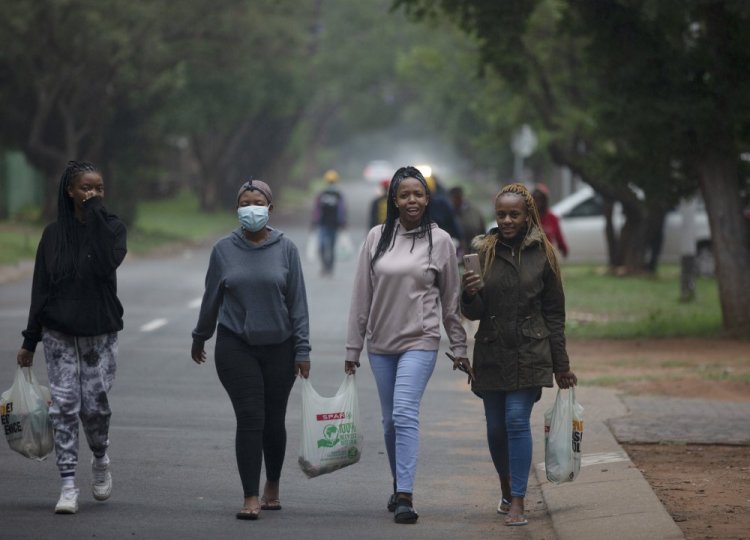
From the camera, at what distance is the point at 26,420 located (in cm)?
764

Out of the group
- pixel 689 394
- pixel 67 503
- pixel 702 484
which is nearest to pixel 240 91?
pixel 689 394

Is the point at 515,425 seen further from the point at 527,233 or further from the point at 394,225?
the point at 394,225

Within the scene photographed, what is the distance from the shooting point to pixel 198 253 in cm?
3444

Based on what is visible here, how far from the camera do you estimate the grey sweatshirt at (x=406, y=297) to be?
7438 millimetres

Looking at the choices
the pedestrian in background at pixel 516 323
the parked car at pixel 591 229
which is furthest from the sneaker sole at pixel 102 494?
the parked car at pixel 591 229

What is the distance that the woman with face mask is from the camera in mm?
7375

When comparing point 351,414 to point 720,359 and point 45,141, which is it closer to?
point 720,359

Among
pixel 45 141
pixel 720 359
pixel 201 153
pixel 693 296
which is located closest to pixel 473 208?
pixel 720 359

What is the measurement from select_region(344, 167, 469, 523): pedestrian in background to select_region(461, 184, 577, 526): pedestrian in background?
0.20 meters

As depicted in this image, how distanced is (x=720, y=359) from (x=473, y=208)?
12.0 feet

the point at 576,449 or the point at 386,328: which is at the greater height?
the point at 386,328

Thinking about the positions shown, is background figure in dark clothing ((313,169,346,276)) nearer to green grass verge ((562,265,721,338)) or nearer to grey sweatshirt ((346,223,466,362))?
green grass verge ((562,265,721,338))

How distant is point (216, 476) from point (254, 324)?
64.4 inches

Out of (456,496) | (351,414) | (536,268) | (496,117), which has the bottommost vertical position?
(456,496)
